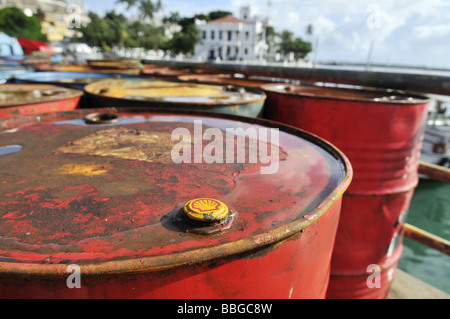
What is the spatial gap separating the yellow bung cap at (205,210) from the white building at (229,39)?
2086 inches

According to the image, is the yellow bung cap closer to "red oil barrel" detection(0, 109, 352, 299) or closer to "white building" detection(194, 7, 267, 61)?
"red oil barrel" detection(0, 109, 352, 299)

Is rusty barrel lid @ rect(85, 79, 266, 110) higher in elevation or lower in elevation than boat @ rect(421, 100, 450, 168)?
higher

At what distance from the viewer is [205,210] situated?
0.98 meters

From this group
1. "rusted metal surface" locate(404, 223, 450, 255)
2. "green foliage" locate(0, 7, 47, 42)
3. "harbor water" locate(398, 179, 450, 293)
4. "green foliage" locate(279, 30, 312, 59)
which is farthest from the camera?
"green foliage" locate(279, 30, 312, 59)

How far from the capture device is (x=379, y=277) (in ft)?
11.4

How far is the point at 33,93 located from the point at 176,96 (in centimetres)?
152

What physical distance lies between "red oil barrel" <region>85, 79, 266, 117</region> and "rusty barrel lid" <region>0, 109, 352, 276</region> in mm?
412

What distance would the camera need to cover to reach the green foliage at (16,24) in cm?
3516

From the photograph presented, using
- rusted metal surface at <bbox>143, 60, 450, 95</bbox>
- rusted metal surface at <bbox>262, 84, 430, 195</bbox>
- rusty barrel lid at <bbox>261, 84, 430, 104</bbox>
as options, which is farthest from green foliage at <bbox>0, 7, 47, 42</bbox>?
rusted metal surface at <bbox>262, 84, 430, 195</bbox>

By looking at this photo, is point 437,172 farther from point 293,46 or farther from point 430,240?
point 293,46

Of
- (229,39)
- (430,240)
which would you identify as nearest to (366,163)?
(430,240)

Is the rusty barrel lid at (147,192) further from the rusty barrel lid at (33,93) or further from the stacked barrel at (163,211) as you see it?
the rusty barrel lid at (33,93)

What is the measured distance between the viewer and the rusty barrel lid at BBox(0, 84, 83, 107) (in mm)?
2789

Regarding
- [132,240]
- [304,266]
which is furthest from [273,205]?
[132,240]
